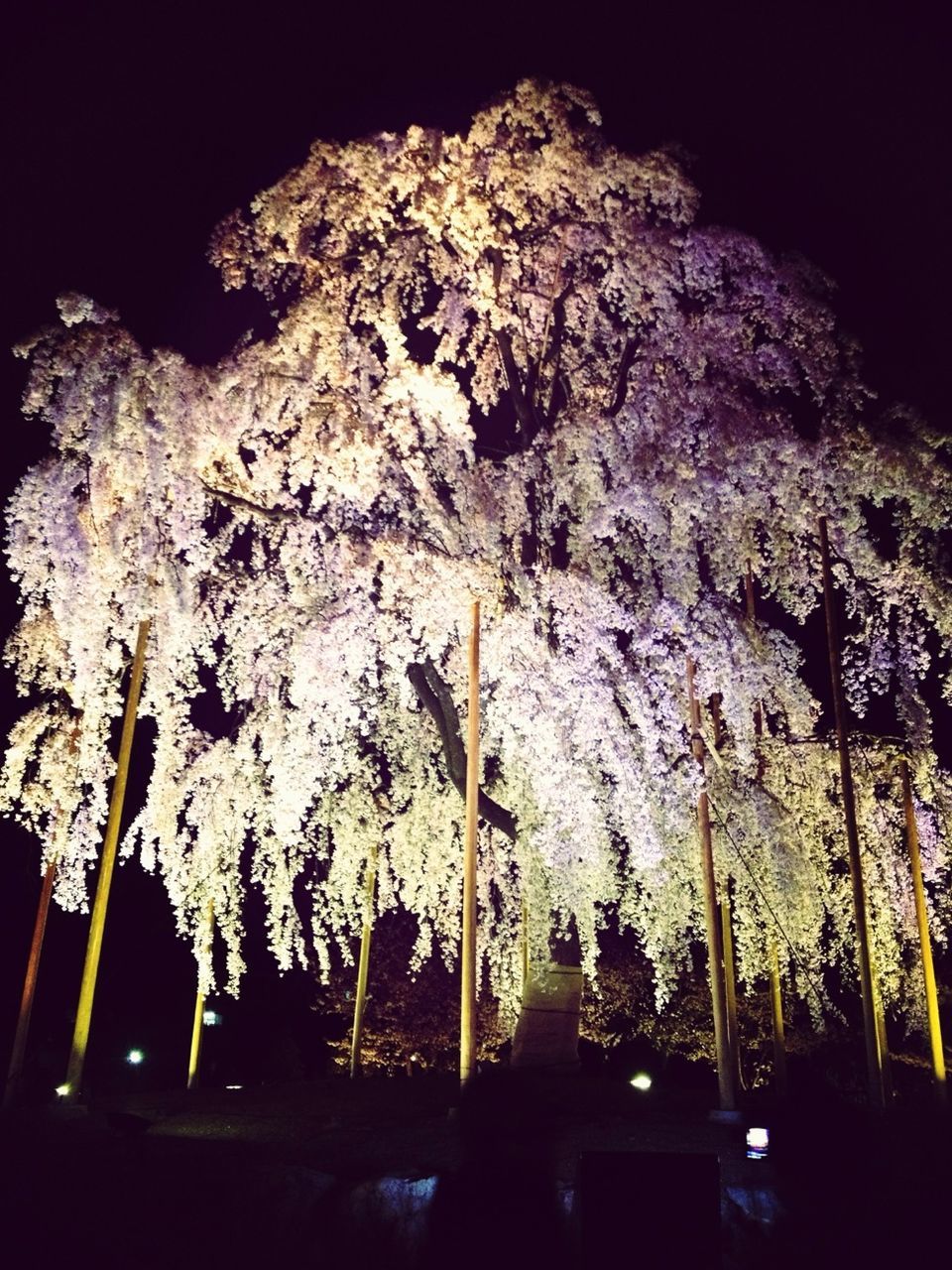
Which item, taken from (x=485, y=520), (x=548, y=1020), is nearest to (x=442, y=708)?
(x=485, y=520)

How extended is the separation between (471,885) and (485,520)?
408cm

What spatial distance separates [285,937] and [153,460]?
21.6 ft

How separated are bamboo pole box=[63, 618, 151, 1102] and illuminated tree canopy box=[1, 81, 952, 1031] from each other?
11.8 inches

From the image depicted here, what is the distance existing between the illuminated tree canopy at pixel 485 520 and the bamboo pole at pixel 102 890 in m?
0.30

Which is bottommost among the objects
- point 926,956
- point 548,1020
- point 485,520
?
point 548,1020

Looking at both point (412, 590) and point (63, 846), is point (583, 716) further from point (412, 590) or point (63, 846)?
point (63, 846)

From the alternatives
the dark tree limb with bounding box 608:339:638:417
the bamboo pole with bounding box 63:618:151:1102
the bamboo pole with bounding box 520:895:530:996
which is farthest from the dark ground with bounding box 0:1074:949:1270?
the dark tree limb with bounding box 608:339:638:417

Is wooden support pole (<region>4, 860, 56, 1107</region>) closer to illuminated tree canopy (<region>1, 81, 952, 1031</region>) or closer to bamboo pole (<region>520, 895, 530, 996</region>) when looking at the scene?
illuminated tree canopy (<region>1, 81, 952, 1031</region>)

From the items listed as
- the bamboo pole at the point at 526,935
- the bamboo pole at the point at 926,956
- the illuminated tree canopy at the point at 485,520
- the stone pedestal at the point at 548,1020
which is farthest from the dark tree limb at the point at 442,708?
the bamboo pole at the point at 926,956

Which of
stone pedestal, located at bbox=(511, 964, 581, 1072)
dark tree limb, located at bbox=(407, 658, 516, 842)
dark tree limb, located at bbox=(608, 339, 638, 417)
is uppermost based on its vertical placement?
dark tree limb, located at bbox=(608, 339, 638, 417)

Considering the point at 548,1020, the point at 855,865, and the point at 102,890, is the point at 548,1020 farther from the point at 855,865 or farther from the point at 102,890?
the point at 102,890

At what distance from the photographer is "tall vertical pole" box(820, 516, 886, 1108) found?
38.1 feet

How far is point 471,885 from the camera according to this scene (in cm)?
1055

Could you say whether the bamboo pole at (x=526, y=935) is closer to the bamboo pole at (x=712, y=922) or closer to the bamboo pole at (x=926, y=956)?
the bamboo pole at (x=712, y=922)
